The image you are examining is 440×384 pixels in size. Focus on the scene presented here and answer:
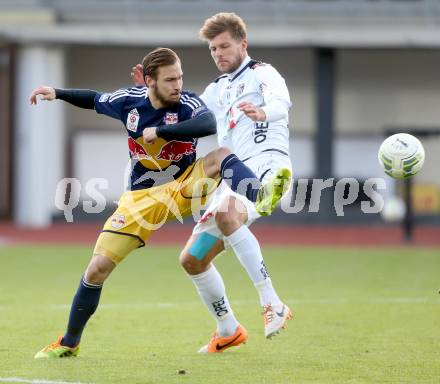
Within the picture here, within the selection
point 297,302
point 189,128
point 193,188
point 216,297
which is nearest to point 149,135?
point 189,128

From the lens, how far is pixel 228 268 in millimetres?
14977

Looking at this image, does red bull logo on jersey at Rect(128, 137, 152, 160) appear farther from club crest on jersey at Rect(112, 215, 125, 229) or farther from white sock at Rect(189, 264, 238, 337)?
white sock at Rect(189, 264, 238, 337)

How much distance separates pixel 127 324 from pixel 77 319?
1.96 meters

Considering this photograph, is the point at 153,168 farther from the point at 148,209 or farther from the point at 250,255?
the point at 250,255


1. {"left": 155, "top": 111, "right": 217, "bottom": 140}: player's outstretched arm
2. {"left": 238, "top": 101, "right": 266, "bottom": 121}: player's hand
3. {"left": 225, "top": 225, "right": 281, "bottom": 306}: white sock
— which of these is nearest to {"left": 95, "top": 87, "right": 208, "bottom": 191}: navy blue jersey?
{"left": 155, "top": 111, "right": 217, "bottom": 140}: player's outstretched arm

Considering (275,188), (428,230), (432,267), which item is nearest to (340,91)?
(428,230)

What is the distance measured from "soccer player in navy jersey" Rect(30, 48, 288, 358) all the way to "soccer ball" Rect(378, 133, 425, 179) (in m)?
0.96

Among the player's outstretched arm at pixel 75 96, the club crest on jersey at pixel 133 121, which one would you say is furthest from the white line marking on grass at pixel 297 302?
the club crest on jersey at pixel 133 121

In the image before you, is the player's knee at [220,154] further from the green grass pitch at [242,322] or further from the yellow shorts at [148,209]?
the green grass pitch at [242,322]

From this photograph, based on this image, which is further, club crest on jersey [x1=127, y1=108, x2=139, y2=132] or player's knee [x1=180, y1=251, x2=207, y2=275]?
player's knee [x1=180, y1=251, x2=207, y2=275]

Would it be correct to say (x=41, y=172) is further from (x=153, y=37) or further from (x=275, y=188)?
(x=275, y=188)

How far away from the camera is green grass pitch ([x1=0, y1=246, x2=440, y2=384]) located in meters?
7.04

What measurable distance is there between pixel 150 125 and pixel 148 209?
0.57m

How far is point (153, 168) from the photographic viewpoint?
768 cm
